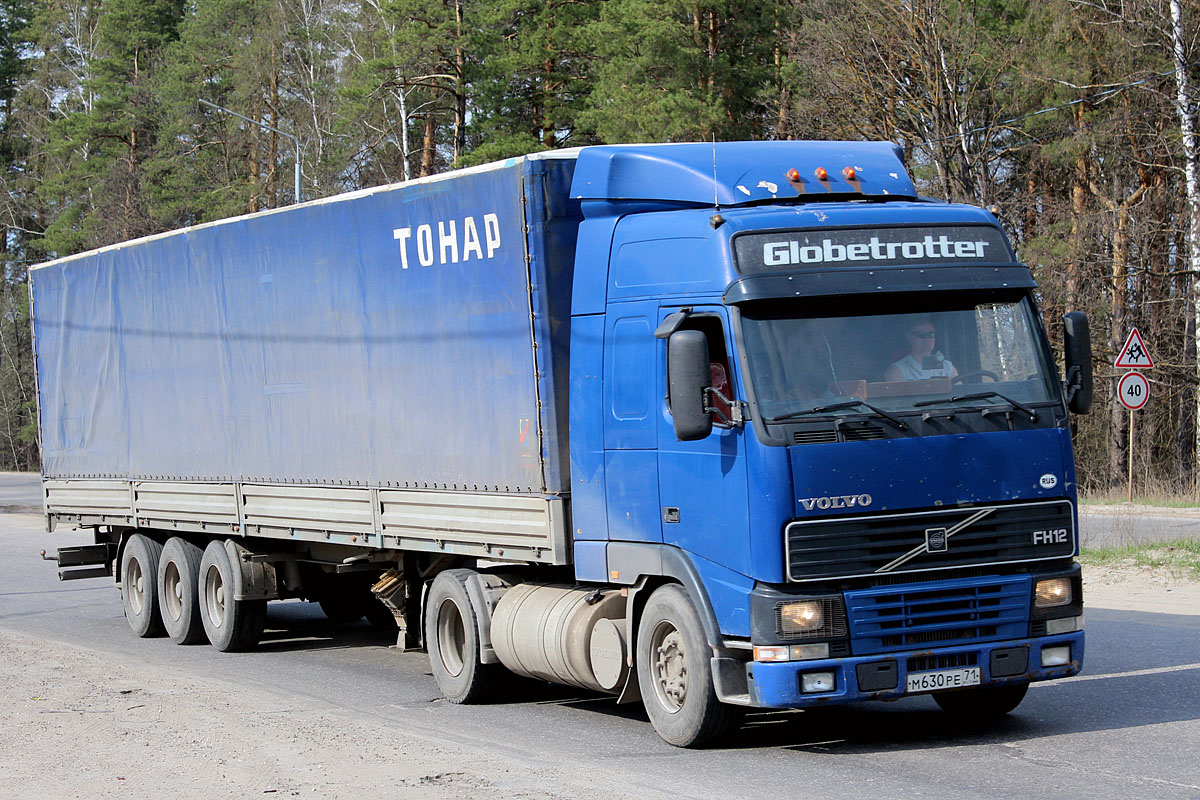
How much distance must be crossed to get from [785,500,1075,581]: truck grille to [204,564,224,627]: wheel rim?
7.64 meters

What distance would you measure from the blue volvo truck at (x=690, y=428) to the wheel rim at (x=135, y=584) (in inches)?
129

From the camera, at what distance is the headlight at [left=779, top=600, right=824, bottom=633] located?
288 inches

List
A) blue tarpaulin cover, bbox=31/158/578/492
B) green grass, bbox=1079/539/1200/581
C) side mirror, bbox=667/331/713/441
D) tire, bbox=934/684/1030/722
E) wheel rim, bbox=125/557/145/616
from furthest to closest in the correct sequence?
1. green grass, bbox=1079/539/1200/581
2. wheel rim, bbox=125/557/145/616
3. blue tarpaulin cover, bbox=31/158/578/492
4. tire, bbox=934/684/1030/722
5. side mirror, bbox=667/331/713/441

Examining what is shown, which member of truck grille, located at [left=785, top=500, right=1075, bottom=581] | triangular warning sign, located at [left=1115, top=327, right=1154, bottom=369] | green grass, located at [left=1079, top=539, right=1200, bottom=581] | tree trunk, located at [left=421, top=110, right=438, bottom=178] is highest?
tree trunk, located at [left=421, top=110, right=438, bottom=178]

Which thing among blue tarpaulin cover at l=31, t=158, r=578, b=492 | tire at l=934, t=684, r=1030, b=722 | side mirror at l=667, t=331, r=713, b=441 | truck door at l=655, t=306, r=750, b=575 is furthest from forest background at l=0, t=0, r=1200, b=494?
side mirror at l=667, t=331, r=713, b=441

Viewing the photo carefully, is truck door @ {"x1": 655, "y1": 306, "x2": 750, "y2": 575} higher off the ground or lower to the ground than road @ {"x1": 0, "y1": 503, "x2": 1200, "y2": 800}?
higher

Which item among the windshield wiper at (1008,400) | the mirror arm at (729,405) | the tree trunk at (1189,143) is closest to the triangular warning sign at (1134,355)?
the tree trunk at (1189,143)

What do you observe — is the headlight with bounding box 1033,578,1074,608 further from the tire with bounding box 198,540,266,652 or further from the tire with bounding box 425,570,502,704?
the tire with bounding box 198,540,266,652

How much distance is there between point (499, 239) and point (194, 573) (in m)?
6.13

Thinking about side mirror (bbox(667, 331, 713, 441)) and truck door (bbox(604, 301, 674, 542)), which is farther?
truck door (bbox(604, 301, 674, 542))

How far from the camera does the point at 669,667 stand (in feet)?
26.8

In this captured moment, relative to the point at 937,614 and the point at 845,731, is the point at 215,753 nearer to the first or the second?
the point at 845,731

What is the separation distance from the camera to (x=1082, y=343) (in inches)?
320

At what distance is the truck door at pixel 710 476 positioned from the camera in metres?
7.49
